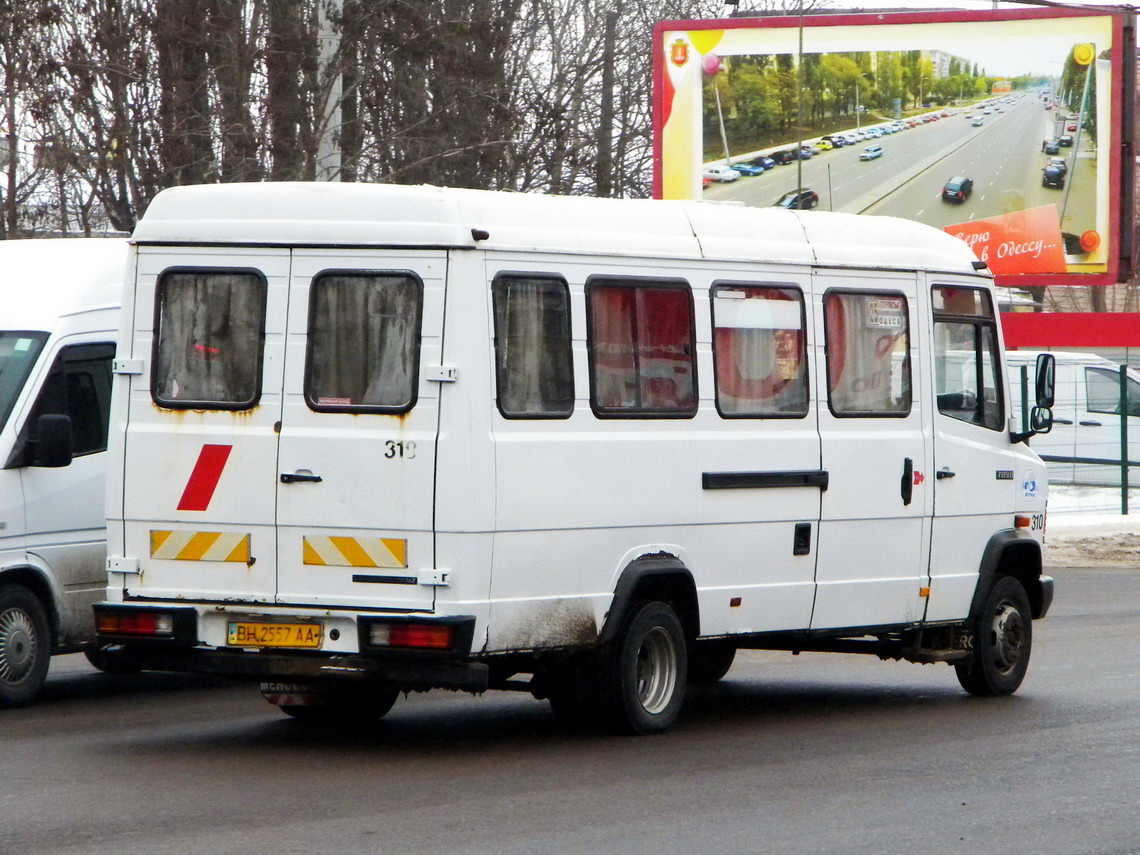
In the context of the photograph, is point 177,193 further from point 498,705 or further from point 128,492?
point 498,705

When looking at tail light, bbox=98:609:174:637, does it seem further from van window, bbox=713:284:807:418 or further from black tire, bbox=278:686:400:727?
van window, bbox=713:284:807:418

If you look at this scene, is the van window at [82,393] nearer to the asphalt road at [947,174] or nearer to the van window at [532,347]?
the van window at [532,347]

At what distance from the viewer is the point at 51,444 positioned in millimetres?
10422

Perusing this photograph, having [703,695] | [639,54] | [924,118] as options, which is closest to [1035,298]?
[639,54]

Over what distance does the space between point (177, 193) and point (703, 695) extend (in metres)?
4.35

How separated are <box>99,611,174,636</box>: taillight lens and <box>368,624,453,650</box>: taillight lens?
1.02 metres

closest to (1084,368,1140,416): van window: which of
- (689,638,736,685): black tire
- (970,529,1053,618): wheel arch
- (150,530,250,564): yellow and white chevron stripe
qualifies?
(970,529,1053,618): wheel arch

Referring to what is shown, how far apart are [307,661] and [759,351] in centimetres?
281

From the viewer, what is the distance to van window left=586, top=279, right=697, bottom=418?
9445 mm

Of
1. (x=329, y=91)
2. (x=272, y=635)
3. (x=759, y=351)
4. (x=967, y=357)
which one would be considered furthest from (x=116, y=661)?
(x=329, y=91)

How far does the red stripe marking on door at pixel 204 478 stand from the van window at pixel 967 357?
412 cm

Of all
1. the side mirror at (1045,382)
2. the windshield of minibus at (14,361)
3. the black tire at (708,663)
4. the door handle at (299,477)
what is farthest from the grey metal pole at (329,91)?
the door handle at (299,477)

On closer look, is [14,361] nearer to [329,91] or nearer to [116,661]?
[116,661]

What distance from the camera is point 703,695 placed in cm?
1176
